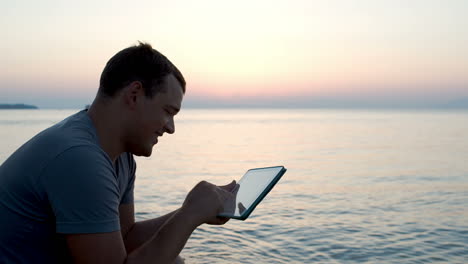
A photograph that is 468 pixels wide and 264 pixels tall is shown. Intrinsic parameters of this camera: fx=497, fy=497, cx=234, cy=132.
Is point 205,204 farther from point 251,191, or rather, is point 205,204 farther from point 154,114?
point 154,114

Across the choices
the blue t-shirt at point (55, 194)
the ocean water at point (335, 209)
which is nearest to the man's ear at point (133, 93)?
the blue t-shirt at point (55, 194)

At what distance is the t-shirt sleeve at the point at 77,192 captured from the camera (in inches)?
82.0

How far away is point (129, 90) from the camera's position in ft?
8.23

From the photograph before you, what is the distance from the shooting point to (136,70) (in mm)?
2496

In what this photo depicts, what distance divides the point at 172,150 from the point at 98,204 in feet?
85.1

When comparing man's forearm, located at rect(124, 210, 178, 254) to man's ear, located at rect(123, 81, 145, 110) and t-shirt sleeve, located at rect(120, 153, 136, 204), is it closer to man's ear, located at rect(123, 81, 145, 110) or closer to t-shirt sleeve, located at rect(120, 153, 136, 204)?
t-shirt sleeve, located at rect(120, 153, 136, 204)

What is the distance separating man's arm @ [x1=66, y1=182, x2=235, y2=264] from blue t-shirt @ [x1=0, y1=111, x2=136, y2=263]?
55 mm

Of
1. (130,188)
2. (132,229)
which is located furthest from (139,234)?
(130,188)

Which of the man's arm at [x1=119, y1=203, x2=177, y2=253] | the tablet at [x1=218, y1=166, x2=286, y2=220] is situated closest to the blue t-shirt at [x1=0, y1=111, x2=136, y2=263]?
the tablet at [x1=218, y1=166, x2=286, y2=220]

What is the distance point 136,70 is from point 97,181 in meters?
0.65

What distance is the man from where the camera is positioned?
2102mm

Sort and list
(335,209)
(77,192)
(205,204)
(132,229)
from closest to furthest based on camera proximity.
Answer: (77,192) < (205,204) < (132,229) < (335,209)

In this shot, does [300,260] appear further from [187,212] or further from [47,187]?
[47,187]

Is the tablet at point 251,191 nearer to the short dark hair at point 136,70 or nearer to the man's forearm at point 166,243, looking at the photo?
the man's forearm at point 166,243
